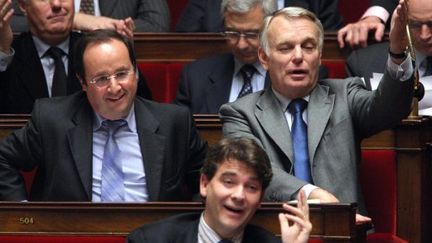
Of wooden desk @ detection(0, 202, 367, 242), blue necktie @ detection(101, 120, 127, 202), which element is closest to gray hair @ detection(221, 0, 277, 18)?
blue necktie @ detection(101, 120, 127, 202)

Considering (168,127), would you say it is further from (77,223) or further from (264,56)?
(77,223)

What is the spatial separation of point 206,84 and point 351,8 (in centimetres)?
79

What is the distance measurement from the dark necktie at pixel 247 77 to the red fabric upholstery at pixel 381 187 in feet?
1.56

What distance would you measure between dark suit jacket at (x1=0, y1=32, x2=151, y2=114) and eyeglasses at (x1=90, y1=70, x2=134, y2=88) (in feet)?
1.11

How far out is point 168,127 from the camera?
2262 mm

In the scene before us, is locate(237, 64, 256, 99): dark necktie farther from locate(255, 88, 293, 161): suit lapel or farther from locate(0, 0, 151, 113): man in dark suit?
locate(255, 88, 293, 161): suit lapel

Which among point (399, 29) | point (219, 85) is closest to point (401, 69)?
point (399, 29)

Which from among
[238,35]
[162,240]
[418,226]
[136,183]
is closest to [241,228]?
[162,240]

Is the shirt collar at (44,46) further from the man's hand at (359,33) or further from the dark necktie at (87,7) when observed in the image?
the man's hand at (359,33)

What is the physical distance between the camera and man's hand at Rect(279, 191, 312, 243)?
1764 millimetres

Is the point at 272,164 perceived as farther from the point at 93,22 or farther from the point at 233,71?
the point at 93,22

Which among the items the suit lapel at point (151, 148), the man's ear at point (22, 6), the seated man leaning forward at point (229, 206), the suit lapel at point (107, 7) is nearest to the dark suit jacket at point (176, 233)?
the seated man leaning forward at point (229, 206)

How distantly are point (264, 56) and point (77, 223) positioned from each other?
566mm

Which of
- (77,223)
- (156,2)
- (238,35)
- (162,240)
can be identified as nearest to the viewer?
(162,240)
